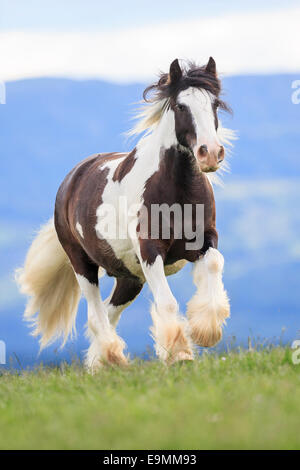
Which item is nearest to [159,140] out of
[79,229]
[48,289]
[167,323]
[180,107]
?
[180,107]

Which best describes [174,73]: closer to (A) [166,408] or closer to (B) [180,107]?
(B) [180,107]

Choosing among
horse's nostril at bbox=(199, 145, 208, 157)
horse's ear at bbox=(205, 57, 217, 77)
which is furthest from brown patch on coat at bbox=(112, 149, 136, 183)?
horse's nostril at bbox=(199, 145, 208, 157)

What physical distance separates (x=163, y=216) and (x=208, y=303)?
81cm

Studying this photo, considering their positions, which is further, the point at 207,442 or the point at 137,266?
the point at 137,266

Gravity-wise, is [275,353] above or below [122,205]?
below

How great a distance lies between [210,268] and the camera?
6555 mm

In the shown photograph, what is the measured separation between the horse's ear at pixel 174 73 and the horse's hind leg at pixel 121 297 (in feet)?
8.03

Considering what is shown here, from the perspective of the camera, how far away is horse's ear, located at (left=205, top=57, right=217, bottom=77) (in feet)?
22.4

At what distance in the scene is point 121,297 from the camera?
27.6 ft

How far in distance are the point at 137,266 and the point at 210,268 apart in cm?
89

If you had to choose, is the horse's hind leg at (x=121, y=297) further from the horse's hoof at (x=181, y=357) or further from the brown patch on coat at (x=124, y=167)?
the horse's hoof at (x=181, y=357)

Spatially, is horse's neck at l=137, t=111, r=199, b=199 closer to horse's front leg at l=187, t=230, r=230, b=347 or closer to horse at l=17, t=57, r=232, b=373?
horse at l=17, t=57, r=232, b=373
